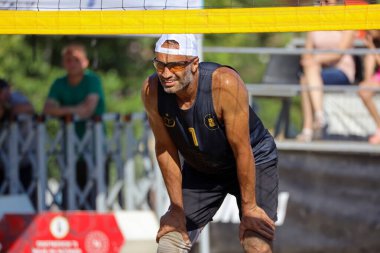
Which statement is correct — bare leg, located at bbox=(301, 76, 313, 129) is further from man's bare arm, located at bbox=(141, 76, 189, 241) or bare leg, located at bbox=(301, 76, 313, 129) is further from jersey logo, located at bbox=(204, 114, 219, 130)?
jersey logo, located at bbox=(204, 114, 219, 130)

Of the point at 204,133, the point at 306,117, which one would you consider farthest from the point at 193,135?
the point at 306,117

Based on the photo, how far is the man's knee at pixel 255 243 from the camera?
6.04 m

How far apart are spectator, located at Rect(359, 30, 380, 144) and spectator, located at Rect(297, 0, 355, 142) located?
0.23 meters

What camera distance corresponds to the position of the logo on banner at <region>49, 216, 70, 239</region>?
29.2 feet

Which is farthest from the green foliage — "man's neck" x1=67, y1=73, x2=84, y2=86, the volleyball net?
the volleyball net

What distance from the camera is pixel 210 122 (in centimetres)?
585

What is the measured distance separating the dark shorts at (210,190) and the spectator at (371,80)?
2.89m

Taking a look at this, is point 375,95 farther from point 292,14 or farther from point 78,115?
point 292,14

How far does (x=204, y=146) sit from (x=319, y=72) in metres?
3.64

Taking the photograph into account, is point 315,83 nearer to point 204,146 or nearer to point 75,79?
point 75,79

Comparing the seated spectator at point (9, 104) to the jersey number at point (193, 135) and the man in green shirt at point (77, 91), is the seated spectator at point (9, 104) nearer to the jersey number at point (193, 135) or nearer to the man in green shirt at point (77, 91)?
the man in green shirt at point (77, 91)

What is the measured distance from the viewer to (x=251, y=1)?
6039 millimetres

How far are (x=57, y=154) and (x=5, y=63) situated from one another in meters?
8.03

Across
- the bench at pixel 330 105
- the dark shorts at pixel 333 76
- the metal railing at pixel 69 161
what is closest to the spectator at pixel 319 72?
the dark shorts at pixel 333 76
